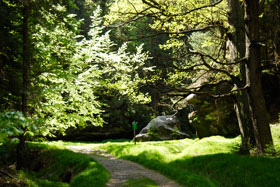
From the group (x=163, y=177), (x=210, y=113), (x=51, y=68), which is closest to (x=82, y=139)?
(x=210, y=113)

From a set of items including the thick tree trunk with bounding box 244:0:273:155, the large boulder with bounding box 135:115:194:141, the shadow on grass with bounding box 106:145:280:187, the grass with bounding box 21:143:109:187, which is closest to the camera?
the shadow on grass with bounding box 106:145:280:187

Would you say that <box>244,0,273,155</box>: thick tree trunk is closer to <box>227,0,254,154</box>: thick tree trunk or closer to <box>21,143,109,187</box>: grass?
<box>227,0,254,154</box>: thick tree trunk

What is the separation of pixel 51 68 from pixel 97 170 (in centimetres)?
485

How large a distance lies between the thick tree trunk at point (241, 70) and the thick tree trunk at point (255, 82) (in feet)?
2.75

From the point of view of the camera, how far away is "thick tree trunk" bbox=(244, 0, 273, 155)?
306 inches

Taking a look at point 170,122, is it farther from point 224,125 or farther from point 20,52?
point 20,52

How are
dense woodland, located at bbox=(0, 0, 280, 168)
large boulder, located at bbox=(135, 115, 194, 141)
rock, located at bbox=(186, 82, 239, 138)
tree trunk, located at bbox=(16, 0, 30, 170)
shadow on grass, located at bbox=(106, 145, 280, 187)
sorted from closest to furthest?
1. shadow on grass, located at bbox=(106, 145, 280, 187)
2. dense woodland, located at bbox=(0, 0, 280, 168)
3. tree trunk, located at bbox=(16, 0, 30, 170)
4. rock, located at bbox=(186, 82, 239, 138)
5. large boulder, located at bbox=(135, 115, 194, 141)

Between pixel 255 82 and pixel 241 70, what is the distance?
1.18 m

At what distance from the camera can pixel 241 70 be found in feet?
29.6

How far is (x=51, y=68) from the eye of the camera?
9555 millimetres

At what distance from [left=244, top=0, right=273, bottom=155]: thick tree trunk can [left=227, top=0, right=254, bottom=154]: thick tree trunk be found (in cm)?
84

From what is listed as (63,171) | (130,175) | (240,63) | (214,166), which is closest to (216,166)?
(214,166)

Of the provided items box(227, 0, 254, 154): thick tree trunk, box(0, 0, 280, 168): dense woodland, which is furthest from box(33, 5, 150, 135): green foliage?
box(227, 0, 254, 154): thick tree trunk

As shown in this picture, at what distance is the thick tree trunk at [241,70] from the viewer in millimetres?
8820
